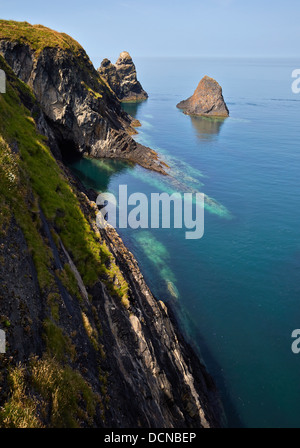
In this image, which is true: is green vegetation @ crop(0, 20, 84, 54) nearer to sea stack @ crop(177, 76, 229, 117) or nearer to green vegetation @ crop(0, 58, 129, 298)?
green vegetation @ crop(0, 58, 129, 298)

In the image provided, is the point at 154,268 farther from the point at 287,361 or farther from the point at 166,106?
the point at 166,106

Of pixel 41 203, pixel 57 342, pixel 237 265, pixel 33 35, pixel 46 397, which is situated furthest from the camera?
pixel 33 35

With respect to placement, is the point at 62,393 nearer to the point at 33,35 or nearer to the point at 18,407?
the point at 18,407

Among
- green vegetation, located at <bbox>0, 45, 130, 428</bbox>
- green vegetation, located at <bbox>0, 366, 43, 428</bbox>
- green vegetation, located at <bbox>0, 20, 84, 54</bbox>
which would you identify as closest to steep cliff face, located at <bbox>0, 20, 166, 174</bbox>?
green vegetation, located at <bbox>0, 20, 84, 54</bbox>

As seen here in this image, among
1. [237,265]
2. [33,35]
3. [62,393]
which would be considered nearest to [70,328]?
[62,393]

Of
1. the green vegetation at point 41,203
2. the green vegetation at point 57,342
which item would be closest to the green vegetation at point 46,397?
the green vegetation at point 57,342

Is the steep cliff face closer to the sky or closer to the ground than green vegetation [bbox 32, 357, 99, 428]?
closer to the sky

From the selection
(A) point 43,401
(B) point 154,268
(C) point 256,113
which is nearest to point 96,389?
(A) point 43,401
